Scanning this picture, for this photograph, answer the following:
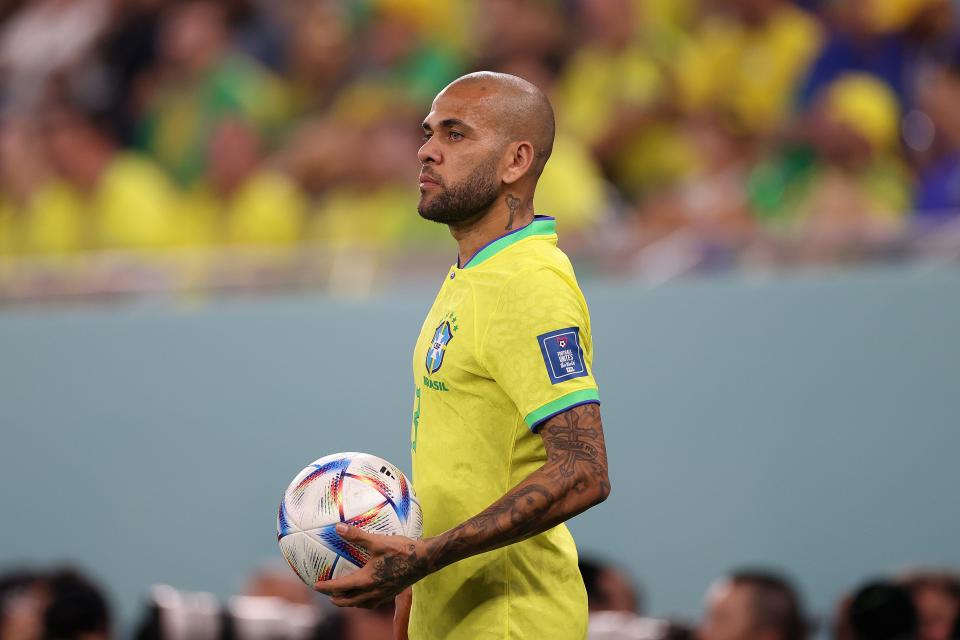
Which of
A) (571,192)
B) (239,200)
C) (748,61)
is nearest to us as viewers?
(571,192)

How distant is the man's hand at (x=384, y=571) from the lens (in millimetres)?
2496

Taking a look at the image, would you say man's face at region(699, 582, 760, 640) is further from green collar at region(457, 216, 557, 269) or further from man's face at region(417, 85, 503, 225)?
man's face at region(417, 85, 503, 225)

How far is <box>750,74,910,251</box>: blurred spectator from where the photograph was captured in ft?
Answer: 17.9

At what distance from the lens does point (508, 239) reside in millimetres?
2840

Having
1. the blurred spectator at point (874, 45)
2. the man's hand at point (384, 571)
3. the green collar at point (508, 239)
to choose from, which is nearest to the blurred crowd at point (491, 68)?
the blurred spectator at point (874, 45)

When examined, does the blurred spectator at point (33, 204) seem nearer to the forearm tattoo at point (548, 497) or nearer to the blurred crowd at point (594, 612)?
the blurred crowd at point (594, 612)

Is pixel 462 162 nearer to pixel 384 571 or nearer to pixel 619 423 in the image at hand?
pixel 384 571

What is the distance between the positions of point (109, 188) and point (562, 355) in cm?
564

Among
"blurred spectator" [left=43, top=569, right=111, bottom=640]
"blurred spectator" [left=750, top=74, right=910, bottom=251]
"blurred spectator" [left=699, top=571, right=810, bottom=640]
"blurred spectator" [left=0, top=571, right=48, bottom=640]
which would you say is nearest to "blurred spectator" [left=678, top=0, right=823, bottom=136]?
"blurred spectator" [left=750, top=74, right=910, bottom=251]

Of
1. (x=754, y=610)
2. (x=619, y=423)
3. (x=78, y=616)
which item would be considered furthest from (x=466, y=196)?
(x=78, y=616)

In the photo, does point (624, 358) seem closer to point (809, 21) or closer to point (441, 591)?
point (809, 21)

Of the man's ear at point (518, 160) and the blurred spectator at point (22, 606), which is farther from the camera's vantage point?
the blurred spectator at point (22, 606)

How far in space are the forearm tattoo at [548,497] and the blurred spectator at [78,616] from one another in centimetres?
324

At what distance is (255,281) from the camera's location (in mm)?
6695
